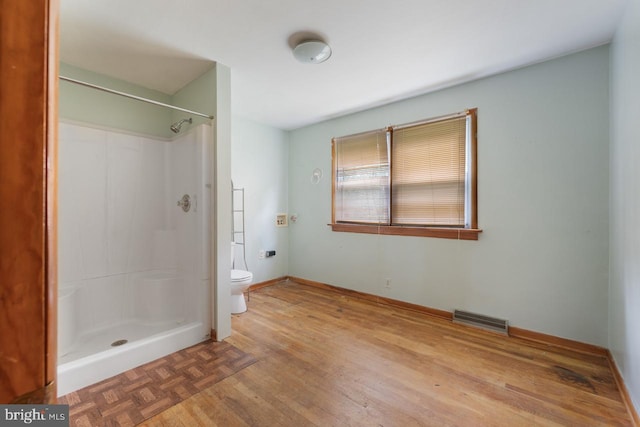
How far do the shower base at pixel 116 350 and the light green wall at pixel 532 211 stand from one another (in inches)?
86.6

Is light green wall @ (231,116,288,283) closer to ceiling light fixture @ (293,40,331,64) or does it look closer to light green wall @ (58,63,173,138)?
light green wall @ (58,63,173,138)

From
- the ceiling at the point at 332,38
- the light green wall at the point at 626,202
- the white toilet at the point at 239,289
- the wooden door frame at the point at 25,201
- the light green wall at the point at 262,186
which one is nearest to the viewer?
the wooden door frame at the point at 25,201

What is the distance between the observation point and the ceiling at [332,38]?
1.65m

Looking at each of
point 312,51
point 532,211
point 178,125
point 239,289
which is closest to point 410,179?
point 532,211

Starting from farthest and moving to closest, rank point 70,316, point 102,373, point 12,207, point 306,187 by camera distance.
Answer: point 306,187 → point 70,316 → point 102,373 → point 12,207

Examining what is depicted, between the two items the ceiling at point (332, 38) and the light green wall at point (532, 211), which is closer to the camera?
the ceiling at point (332, 38)

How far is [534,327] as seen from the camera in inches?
90.0

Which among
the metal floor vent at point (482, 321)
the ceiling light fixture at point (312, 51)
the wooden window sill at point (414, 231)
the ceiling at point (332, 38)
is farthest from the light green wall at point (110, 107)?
the metal floor vent at point (482, 321)

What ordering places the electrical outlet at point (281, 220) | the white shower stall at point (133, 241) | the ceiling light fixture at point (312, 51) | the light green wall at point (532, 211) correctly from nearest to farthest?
the ceiling light fixture at point (312, 51), the light green wall at point (532, 211), the white shower stall at point (133, 241), the electrical outlet at point (281, 220)

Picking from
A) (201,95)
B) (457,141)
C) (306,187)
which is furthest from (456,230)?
(201,95)

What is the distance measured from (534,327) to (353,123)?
2.83 meters

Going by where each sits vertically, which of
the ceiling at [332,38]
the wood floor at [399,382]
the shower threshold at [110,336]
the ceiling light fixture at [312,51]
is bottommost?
the wood floor at [399,382]

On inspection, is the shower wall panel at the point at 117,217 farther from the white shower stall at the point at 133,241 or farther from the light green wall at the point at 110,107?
the light green wall at the point at 110,107

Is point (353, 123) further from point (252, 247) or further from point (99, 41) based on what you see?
point (99, 41)
